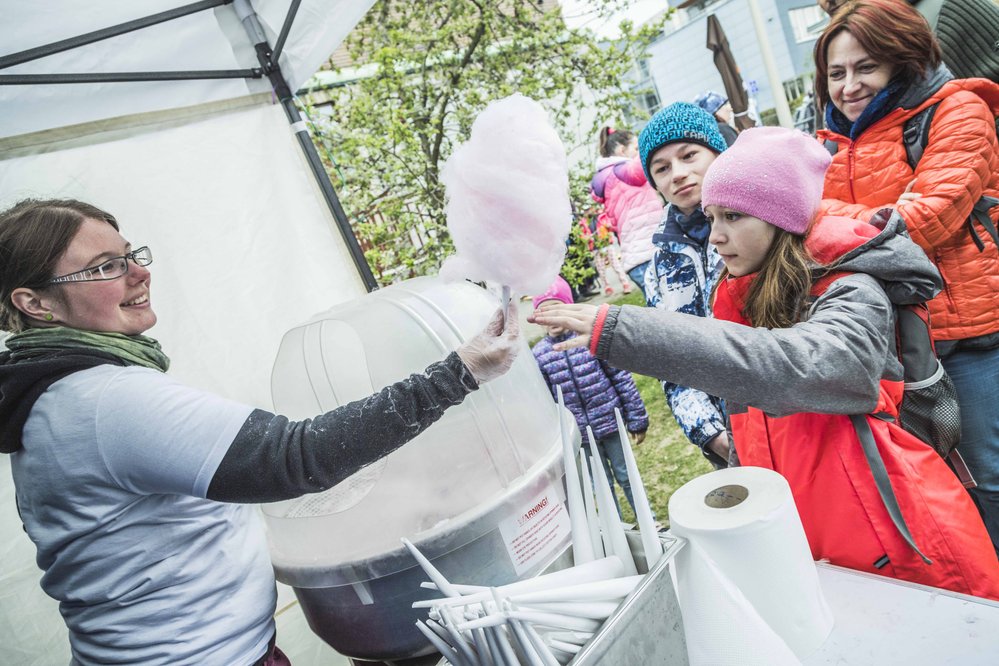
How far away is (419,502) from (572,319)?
638 millimetres

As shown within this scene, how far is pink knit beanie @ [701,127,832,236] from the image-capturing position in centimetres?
132

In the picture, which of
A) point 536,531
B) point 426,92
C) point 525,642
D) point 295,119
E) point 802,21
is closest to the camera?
point 525,642

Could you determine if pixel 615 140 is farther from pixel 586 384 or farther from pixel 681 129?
pixel 681 129

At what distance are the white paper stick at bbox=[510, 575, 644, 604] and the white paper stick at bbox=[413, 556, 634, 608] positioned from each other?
26 mm

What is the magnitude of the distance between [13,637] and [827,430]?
2.68 m

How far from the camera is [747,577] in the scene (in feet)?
3.32

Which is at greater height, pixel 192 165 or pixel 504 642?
pixel 192 165

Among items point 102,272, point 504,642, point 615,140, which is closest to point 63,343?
point 102,272

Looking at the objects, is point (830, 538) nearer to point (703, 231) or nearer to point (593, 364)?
point (703, 231)

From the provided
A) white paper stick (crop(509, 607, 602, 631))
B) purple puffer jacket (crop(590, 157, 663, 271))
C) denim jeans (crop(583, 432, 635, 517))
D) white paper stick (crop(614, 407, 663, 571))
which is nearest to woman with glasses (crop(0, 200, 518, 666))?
white paper stick (crop(614, 407, 663, 571))

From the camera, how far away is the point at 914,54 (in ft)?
5.73

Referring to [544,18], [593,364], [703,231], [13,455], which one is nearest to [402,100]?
[544,18]

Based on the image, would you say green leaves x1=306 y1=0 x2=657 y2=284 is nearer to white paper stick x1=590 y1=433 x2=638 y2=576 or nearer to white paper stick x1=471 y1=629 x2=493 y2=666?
white paper stick x1=590 y1=433 x2=638 y2=576

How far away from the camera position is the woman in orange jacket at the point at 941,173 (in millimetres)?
1648
